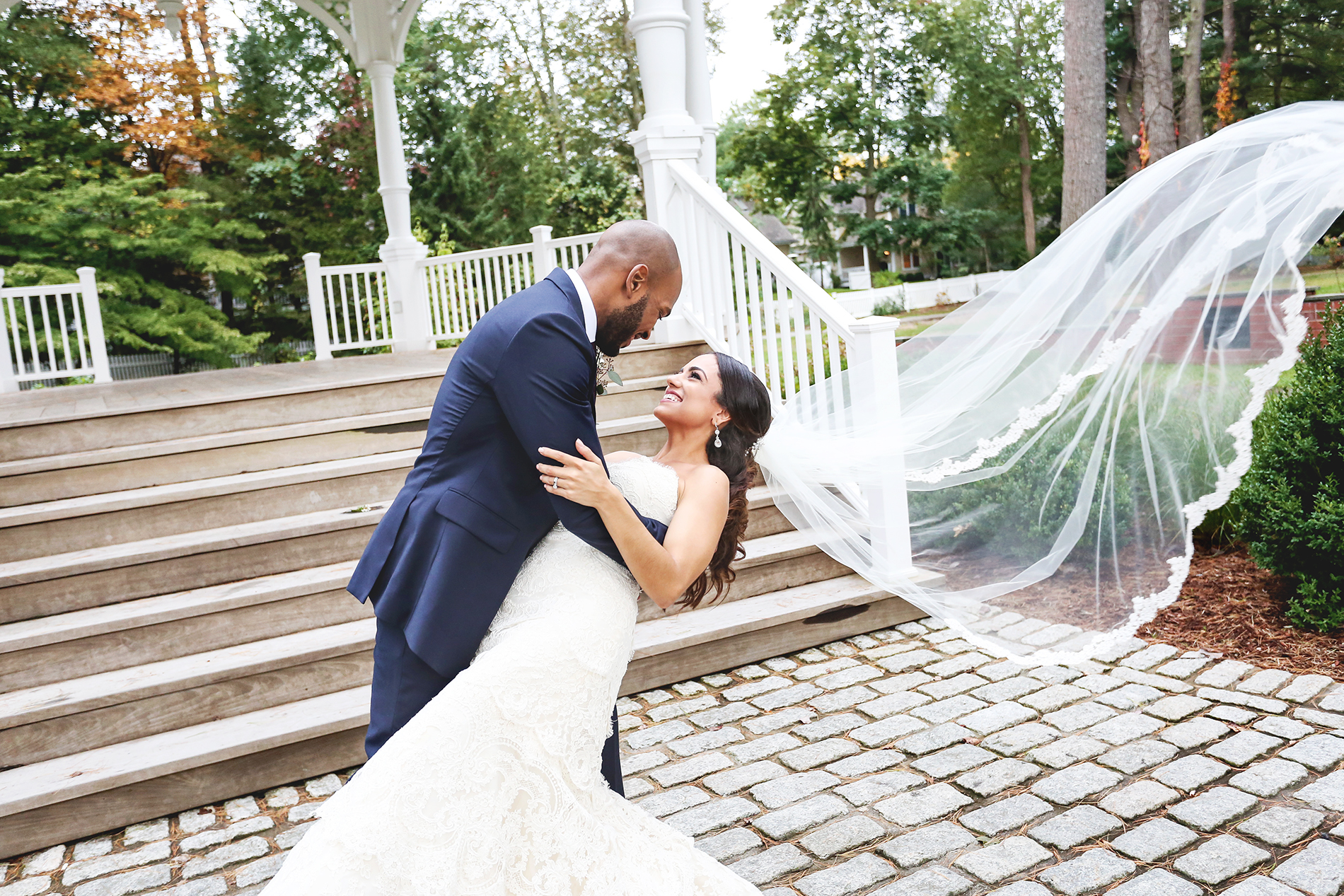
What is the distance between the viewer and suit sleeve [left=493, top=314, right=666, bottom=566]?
1719mm

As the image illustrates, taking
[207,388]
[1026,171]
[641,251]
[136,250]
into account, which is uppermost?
[1026,171]

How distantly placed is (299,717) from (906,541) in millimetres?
2384

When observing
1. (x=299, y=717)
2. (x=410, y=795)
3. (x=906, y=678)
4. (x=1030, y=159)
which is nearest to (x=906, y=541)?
(x=906, y=678)

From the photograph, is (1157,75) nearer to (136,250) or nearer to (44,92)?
(136,250)

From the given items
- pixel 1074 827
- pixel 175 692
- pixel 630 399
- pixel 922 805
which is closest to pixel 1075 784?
pixel 1074 827

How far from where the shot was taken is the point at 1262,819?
2635 mm

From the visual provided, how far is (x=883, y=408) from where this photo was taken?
156 inches

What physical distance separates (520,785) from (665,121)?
4.90m

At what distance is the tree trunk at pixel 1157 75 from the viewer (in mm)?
Answer: 12008

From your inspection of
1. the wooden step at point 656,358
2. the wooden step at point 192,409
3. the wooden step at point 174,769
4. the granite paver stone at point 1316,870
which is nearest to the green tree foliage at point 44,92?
the wooden step at point 192,409

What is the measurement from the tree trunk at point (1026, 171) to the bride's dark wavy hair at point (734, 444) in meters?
32.1

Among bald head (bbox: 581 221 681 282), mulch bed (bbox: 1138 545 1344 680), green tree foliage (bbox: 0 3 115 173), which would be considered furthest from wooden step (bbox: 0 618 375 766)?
green tree foliage (bbox: 0 3 115 173)

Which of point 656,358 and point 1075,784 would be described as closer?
point 1075,784

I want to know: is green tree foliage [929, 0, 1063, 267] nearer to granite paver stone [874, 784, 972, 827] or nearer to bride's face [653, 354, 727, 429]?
granite paver stone [874, 784, 972, 827]
